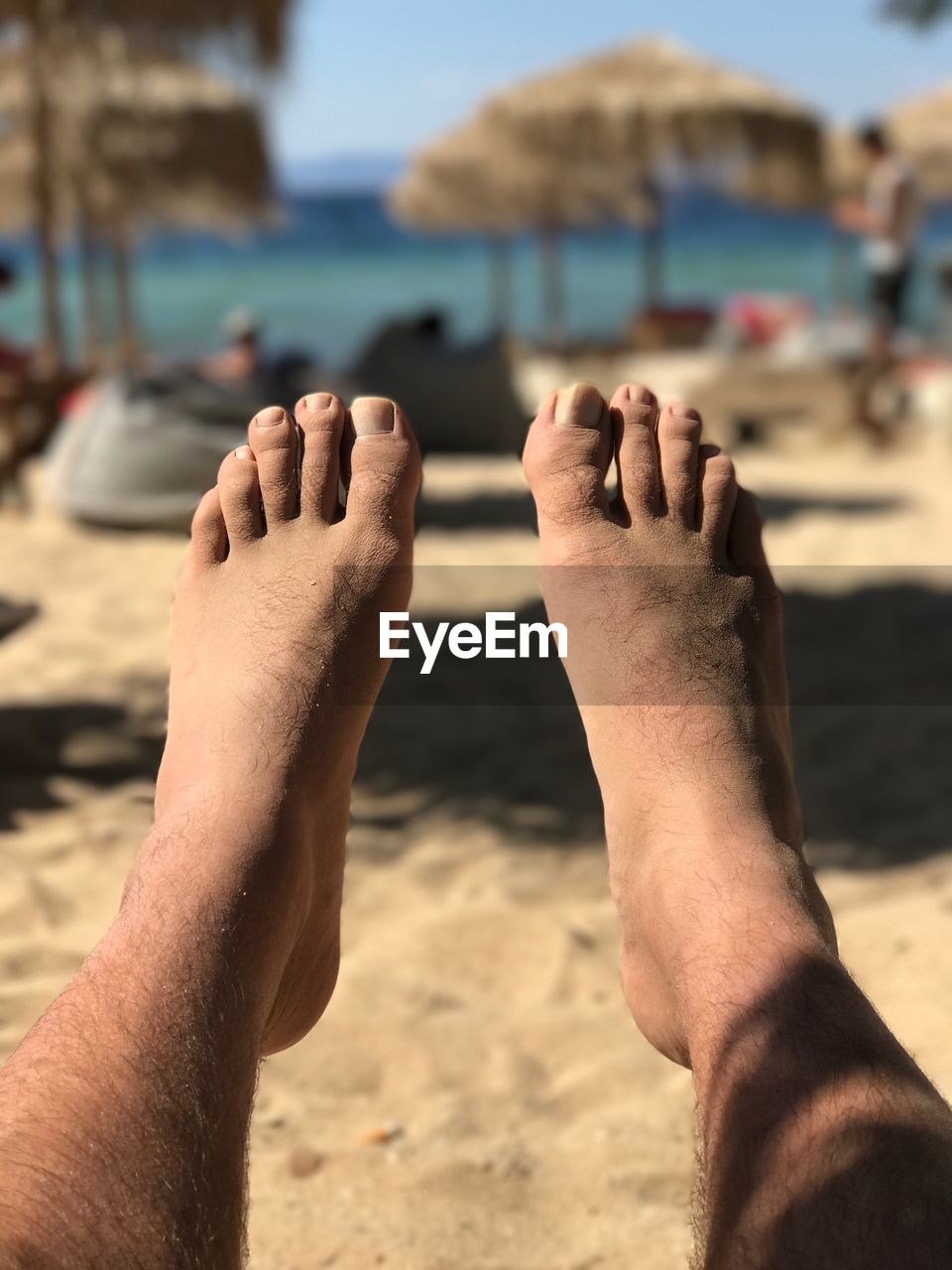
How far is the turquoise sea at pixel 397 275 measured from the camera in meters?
23.6

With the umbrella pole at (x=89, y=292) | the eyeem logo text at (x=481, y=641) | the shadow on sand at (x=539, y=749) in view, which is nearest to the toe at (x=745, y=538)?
the eyeem logo text at (x=481, y=641)

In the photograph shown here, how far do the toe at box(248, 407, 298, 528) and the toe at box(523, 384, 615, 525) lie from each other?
0.30m

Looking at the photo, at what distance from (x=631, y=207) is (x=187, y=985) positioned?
12.6 m

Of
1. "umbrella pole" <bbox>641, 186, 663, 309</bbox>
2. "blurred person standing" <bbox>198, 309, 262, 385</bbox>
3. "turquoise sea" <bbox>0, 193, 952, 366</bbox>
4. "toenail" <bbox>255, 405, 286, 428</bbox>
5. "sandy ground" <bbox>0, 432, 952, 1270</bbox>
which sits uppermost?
"toenail" <bbox>255, 405, 286, 428</bbox>

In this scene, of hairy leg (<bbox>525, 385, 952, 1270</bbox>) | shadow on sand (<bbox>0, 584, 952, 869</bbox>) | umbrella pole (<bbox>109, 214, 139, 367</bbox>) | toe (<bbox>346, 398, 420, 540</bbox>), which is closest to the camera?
hairy leg (<bbox>525, 385, 952, 1270</bbox>)

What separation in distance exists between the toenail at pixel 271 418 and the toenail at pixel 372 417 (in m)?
0.09

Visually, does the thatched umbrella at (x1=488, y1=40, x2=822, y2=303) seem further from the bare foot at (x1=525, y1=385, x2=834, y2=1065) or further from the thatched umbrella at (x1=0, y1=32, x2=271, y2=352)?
the bare foot at (x1=525, y1=385, x2=834, y2=1065)

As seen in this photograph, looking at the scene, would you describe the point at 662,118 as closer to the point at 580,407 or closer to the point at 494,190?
the point at 494,190

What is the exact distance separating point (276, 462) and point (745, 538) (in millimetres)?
595

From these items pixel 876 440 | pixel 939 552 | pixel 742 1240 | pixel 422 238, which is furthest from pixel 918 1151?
pixel 422 238

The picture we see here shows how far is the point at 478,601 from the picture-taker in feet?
12.5

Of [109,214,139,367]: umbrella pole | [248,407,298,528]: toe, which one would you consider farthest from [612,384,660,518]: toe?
[109,214,139,367]: umbrella pole

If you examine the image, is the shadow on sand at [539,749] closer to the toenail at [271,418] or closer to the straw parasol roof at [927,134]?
the toenail at [271,418]

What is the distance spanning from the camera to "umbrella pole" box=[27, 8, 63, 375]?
6727mm
